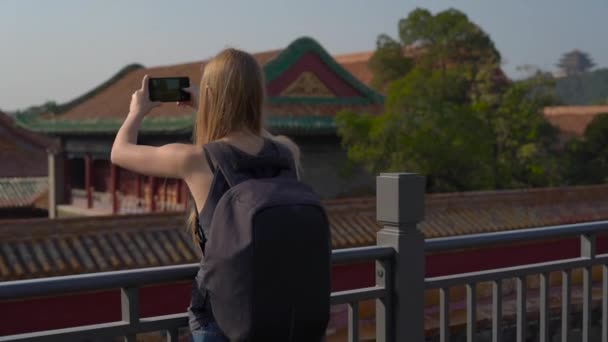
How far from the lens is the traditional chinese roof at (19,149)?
30.4 feet

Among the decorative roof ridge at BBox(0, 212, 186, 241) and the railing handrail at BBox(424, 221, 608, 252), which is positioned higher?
the railing handrail at BBox(424, 221, 608, 252)

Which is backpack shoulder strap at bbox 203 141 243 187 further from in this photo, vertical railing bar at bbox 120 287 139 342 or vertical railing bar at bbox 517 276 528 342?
vertical railing bar at bbox 517 276 528 342

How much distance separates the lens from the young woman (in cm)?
209

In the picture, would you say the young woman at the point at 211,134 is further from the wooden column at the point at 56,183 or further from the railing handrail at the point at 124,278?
the wooden column at the point at 56,183

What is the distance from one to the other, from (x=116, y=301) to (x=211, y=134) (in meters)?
8.34

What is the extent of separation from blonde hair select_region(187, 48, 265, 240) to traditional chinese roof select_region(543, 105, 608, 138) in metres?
30.4

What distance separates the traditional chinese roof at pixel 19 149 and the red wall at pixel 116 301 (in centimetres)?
154

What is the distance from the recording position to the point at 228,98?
2.09 metres

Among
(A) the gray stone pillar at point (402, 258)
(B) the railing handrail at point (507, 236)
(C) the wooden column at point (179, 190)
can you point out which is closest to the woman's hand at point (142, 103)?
(A) the gray stone pillar at point (402, 258)

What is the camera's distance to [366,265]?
40.5ft

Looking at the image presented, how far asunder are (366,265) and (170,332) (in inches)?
402

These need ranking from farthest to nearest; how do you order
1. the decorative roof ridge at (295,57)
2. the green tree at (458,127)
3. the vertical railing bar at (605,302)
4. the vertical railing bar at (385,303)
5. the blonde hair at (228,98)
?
the decorative roof ridge at (295,57) < the green tree at (458,127) < the vertical railing bar at (605,302) < the vertical railing bar at (385,303) < the blonde hair at (228,98)

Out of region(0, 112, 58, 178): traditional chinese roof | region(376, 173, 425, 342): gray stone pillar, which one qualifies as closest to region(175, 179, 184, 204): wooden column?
region(0, 112, 58, 178): traditional chinese roof

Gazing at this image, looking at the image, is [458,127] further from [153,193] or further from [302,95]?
[153,193]
